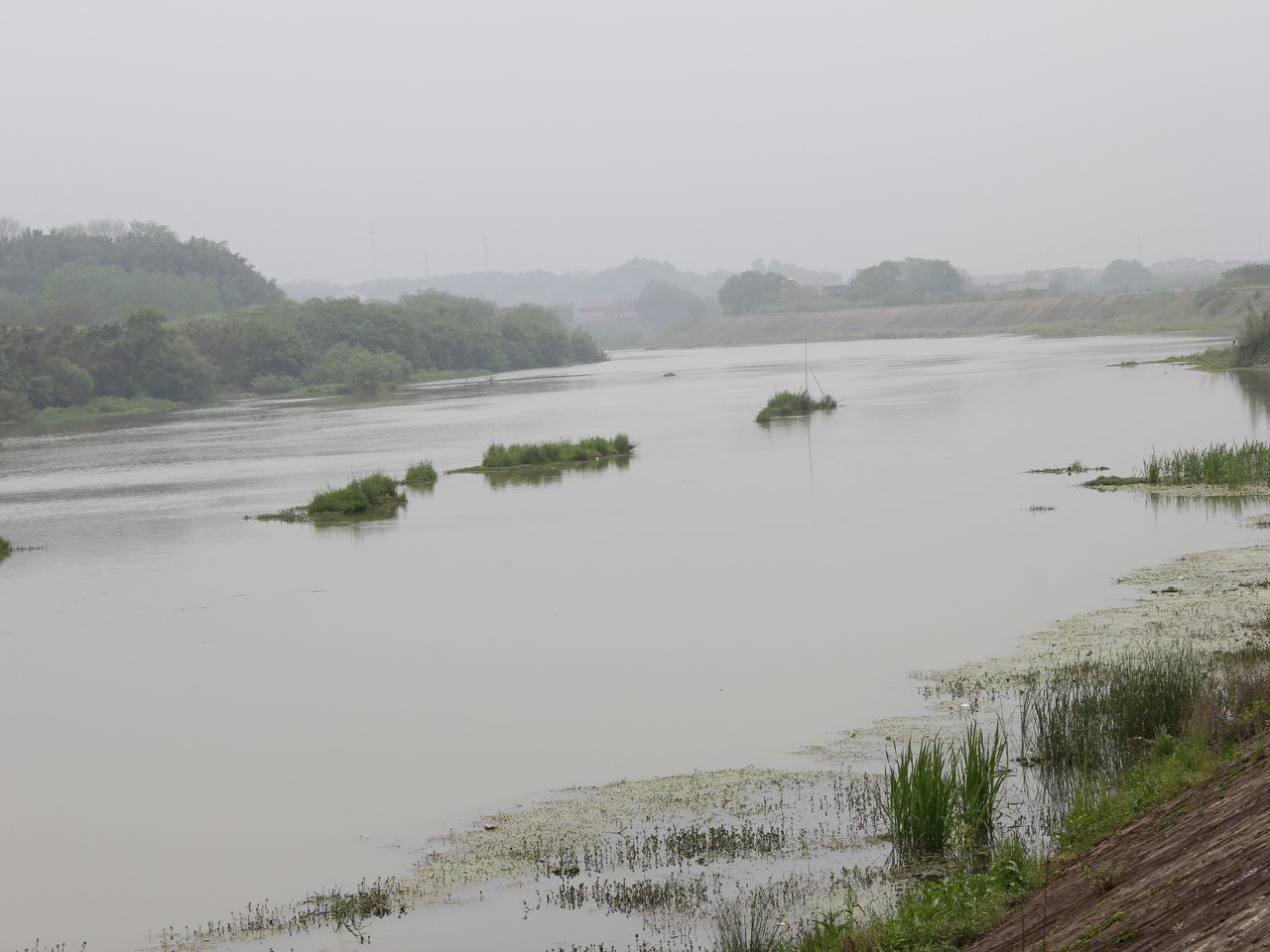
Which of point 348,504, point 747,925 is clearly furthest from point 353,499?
point 747,925

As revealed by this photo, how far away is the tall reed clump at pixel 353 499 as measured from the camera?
28219 millimetres

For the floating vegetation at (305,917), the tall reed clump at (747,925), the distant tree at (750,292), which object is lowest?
the floating vegetation at (305,917)

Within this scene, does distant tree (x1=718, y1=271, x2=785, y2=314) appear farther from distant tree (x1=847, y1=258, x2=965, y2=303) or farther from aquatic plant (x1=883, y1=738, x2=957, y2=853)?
aquatic plant (x1=883, y1=738, x2=957, y2=853)

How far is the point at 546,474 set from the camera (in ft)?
110

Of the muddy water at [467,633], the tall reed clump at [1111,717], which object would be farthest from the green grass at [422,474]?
the tall reed clump at [1111,717]

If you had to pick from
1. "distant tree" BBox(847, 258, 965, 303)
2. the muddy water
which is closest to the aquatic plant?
the muddy water

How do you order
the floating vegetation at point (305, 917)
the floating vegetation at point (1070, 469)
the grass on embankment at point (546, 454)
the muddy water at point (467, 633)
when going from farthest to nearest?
the grass on embankment at point (546, 454), the floating vegetation at point (1070, 469), the muddy water at point (467, 633), the floating vegetation at point (305, 917)

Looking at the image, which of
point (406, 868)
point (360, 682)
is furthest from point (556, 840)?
point (360, 682)

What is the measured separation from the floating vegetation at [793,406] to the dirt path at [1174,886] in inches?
1524

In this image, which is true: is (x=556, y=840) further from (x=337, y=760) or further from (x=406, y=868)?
(x=337, y=760)

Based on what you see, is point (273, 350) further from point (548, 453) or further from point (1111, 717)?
point (1111, 717)

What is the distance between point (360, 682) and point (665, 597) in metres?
4.55

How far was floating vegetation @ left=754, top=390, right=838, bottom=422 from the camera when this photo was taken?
150 feet

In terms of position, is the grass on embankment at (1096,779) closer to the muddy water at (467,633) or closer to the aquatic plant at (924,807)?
the aquatic plant at (924,807)
